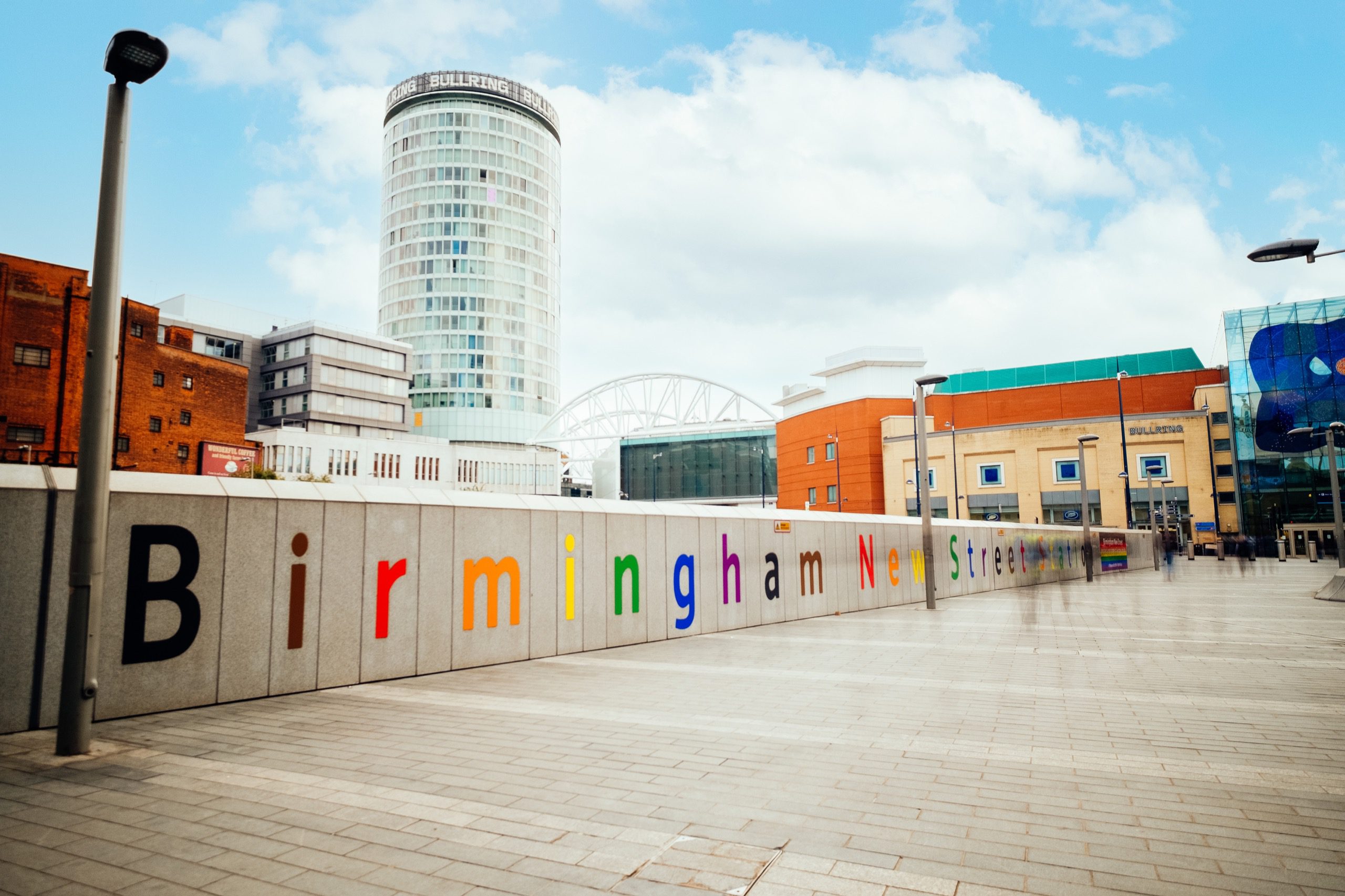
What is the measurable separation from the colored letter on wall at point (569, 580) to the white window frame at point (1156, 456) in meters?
59.7

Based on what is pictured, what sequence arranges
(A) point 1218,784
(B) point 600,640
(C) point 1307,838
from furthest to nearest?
1. (B) point 600,640
2. (A) point 1218,784
3. (C) point 1307,838

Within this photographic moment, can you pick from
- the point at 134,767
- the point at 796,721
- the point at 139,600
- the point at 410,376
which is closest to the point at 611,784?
the point at 796,721

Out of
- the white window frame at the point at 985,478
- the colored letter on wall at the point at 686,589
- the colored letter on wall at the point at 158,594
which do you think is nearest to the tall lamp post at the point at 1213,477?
the white window frame at the point at 985,478

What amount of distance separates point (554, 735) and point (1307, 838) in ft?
15.4

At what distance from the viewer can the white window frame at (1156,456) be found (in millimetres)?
58938

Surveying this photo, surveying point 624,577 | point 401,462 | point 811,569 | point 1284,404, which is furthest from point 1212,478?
point 401,462

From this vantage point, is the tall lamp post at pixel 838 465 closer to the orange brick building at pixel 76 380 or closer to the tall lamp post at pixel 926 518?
the orange brick building at pixel 76 380

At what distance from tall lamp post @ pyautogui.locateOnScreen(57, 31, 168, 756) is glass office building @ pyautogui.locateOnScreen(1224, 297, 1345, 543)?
2706 inches

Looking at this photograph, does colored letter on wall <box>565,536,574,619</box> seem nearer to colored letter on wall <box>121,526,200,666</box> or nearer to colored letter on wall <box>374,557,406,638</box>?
colored letter on wall <box>374,557,406,638</box>

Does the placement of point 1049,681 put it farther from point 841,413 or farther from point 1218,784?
point 841,413

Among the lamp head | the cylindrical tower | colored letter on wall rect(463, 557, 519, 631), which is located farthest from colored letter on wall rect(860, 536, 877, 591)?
the cylindrical tower

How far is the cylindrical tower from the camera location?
129000 mm

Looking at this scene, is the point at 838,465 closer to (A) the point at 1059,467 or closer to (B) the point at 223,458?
(A) the point at 1059,467

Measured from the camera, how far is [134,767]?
5.18m
